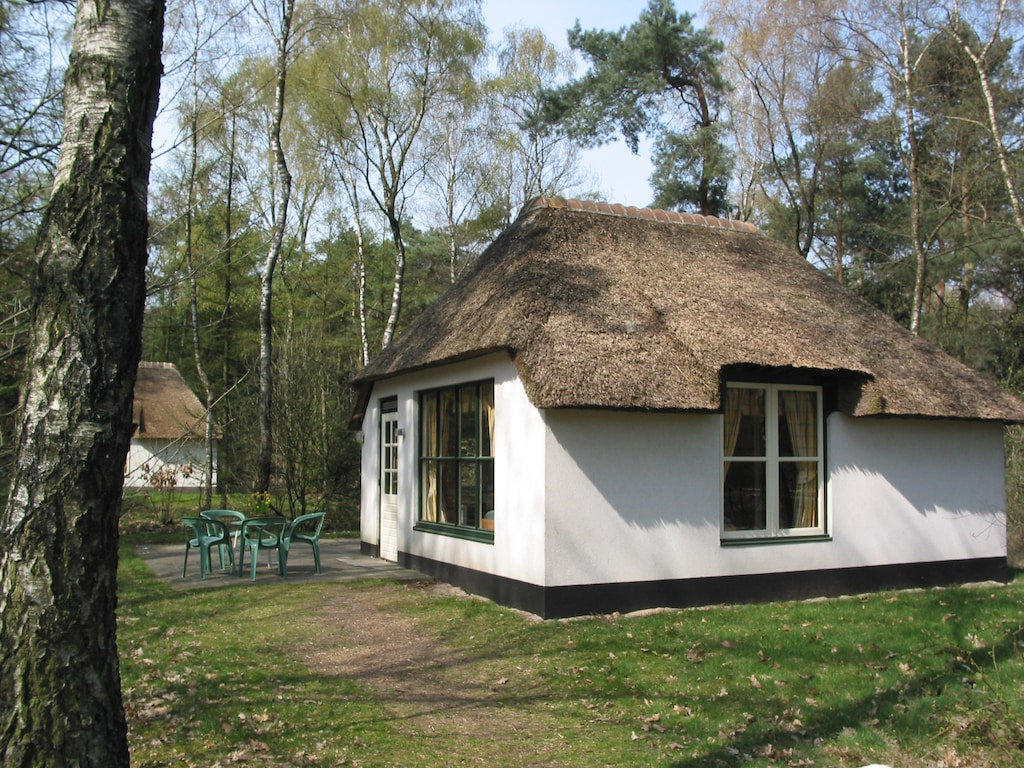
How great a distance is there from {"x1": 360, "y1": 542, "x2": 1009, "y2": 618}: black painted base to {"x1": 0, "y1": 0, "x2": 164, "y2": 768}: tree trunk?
18.4 ft

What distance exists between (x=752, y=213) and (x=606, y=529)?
757 inches

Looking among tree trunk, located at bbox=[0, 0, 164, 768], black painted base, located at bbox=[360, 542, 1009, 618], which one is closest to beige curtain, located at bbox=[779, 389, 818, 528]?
black painted base, located at bbox=[360, 542, 1009, 618]

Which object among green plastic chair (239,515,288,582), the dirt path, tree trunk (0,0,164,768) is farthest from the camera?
green plastic chair (239,515,288,582)

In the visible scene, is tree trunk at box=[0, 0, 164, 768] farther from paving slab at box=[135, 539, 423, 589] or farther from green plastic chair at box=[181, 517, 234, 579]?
paving slab at box=[135, 539, 423, 589]

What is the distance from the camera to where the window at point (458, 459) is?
10.2m

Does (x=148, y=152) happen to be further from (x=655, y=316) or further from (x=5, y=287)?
(x=655, y=316)

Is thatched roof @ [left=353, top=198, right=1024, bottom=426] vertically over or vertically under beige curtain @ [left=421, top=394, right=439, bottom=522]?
over

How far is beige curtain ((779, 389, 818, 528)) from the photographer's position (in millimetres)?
10289

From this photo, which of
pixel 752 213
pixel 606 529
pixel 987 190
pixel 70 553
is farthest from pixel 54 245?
pixel 752 213

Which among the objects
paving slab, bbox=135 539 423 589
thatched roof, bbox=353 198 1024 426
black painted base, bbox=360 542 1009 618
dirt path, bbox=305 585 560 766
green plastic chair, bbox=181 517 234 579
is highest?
thatched roof, bbox=353 198 1024 426

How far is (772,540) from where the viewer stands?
9875mm

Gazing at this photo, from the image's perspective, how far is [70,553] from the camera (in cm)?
335

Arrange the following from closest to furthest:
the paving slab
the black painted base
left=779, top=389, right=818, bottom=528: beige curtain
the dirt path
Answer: the dirt path < the black painted base < left=779, top=389, right=818, bottom=528: beige curtain < the paving slab

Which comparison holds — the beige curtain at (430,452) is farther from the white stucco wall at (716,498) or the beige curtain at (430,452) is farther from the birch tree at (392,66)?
the birch tree at (392,66)
